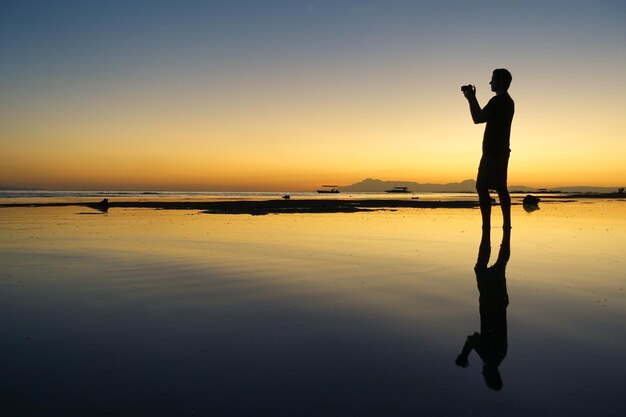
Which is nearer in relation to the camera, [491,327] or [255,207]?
[491,327]

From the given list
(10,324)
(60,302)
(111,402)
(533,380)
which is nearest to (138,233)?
(60,302)

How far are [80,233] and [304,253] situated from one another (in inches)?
306

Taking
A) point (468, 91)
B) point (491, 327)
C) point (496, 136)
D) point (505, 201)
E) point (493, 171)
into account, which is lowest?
point (491, 327)

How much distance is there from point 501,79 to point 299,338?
8.31m

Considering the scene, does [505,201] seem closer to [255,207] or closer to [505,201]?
[505,201]

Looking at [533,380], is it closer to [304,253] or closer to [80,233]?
[304,253]

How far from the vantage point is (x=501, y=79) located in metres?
9.86

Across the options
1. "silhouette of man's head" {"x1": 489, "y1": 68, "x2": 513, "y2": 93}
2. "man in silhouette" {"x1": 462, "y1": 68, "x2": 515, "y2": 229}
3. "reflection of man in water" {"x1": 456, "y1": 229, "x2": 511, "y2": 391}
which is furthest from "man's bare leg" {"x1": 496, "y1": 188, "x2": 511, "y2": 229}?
"reflection of man in water" {"x1": 456, "y1": 229, "x2": 511, "y2": 391}

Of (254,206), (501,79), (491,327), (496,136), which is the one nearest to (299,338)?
(491,327)

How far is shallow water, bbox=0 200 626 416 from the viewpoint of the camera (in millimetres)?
2643

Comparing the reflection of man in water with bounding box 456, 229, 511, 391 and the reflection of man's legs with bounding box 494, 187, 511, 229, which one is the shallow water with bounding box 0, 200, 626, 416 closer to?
the reflection of man in water with bounding box 456, 229, 511, 391

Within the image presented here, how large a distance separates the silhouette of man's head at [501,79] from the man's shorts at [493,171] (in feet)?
4.74

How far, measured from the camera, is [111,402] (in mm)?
2613

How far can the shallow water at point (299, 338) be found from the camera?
264 centimetres
